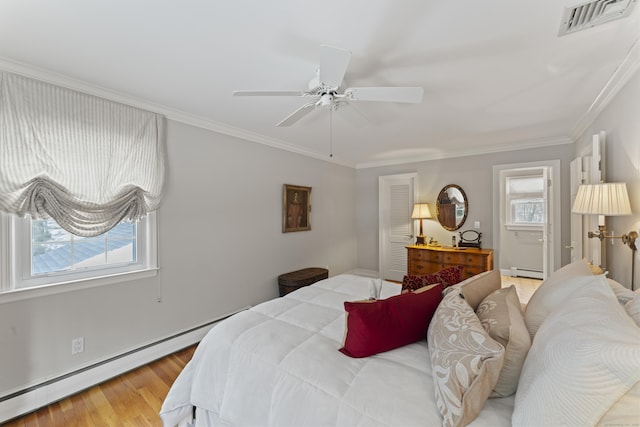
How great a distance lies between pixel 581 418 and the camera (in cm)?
71

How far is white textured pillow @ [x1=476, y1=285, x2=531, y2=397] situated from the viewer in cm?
104

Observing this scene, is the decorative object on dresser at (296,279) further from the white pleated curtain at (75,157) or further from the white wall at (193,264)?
the white pleated curtain at (75,157)

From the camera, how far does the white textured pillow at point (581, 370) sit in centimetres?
69

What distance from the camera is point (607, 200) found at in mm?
1912

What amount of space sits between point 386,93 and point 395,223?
3.77 metres

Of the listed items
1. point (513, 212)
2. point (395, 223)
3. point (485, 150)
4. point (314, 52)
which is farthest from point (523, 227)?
point (314, 52)

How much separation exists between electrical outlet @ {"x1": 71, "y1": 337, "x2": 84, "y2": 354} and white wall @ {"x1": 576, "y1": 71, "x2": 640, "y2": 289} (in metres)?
4.13

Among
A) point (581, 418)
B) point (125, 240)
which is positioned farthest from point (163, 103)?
point (581, 418)

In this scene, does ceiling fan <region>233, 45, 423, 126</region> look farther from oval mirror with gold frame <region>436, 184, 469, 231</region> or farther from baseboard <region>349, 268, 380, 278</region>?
baseboard <region>349, 268, 380, 278</region>

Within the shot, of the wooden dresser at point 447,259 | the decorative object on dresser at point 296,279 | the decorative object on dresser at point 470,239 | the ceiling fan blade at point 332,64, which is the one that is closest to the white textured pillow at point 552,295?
the ceiling fan blade at point 332,64

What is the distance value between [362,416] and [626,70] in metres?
2.84

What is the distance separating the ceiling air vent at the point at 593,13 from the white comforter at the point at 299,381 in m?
1.89

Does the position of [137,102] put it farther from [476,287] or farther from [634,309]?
[634,309]

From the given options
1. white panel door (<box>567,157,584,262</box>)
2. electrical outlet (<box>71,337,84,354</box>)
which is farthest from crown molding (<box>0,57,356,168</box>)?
white panel door (<box>567,157,584,262</box>)
